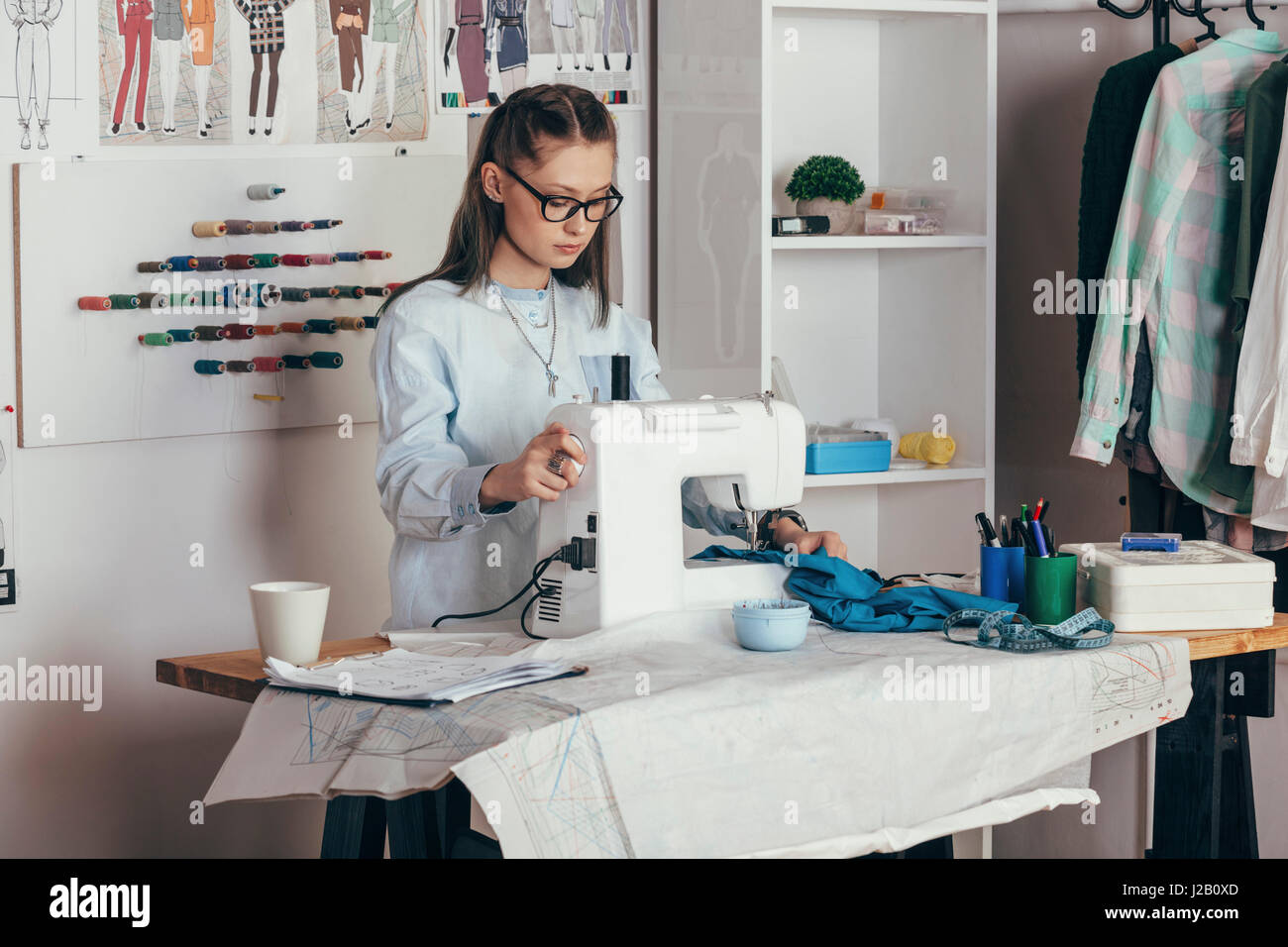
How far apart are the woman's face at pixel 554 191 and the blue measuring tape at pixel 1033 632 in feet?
2.72

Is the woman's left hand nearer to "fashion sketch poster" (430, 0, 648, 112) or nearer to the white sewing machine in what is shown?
the white sewing machine

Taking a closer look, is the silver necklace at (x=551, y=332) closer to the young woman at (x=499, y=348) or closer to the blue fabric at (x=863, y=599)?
the young woman at (x=499, y=348)

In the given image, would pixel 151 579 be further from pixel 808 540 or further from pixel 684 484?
pixel 808 540

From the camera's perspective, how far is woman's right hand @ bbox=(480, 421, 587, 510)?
5.99 feet

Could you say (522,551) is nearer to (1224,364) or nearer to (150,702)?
(150,702)

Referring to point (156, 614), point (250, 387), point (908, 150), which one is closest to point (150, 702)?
point (156, 614)

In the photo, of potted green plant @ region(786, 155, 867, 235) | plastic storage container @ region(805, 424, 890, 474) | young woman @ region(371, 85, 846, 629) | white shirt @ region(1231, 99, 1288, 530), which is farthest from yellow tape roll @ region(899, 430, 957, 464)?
young woman @ region(371, 85, 846, 629)

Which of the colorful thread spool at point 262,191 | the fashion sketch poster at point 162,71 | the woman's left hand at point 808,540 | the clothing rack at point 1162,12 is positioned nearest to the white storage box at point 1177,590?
the woman's left hand at point 808,540

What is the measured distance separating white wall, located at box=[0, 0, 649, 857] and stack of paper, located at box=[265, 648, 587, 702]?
0.99 m

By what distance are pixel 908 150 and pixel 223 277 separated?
1.56 m

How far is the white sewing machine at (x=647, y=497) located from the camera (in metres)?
1.83

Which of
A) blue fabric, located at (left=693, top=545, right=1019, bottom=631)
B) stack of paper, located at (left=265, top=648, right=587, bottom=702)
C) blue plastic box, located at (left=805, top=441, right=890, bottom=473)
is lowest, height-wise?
stack of paper, located at (left=265, top=648, right=587, bottom=702)

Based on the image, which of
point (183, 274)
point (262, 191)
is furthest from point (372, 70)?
point (183, 274)

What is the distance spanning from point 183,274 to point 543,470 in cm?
113
